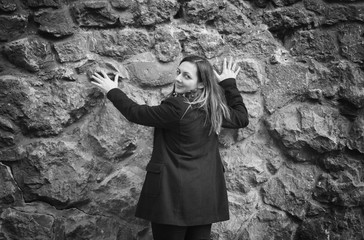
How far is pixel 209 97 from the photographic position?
282 centimetres

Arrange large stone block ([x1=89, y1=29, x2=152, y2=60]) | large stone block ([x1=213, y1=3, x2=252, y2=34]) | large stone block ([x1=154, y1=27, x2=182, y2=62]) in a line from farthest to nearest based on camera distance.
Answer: large stone block ([x1=213, y1=3, x2=252, y2=34]) < large stone block ([x1=154, y1=27, x2=182, y2=62]) < large stone block ([x1=89, y1=29, x2=152, y2=60])

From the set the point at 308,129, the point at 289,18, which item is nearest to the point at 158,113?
the point at 308,129

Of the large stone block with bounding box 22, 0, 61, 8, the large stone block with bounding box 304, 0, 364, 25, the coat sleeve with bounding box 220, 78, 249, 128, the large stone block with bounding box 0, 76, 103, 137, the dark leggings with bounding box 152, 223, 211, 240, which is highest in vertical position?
the large stone block with bounding box 304, 0, 364, 25

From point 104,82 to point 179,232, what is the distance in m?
1.00

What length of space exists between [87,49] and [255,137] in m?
1.32

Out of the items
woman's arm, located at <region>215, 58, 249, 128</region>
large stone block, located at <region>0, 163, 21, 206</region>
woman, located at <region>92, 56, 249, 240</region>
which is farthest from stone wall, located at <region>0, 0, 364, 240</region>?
woman, located at <region>92, 56, 249, 240</region>

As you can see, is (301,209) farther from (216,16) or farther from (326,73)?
(216,16)

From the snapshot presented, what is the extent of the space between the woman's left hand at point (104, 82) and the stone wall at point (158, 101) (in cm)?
11

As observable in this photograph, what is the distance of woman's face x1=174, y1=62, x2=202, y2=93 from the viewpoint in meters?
2.81

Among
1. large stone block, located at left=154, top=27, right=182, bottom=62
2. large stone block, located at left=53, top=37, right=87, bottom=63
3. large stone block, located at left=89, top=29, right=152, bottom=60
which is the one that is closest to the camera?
large stone block, located at left=53, top=37, right=87, bottom=63

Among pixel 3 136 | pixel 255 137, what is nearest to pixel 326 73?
pixel 255 137

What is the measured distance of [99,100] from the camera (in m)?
3.15

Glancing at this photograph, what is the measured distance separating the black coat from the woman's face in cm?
10

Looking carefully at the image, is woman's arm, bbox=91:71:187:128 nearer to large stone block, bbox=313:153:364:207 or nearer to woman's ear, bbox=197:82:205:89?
woman's ear, bbox=197:82:205:89
